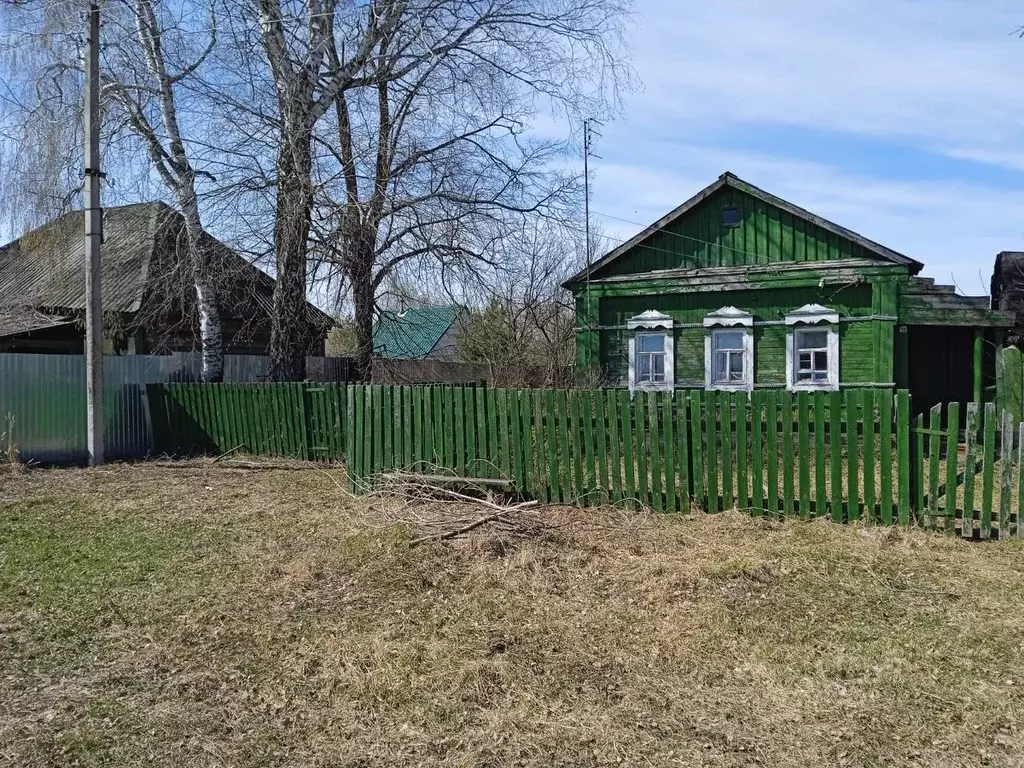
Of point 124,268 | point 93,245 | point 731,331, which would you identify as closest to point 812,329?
point 731,331

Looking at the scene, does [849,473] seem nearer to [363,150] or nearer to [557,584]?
[557,584]

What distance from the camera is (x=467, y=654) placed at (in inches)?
167

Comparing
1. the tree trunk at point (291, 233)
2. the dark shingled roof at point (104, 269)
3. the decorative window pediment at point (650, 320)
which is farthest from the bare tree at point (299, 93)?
the decorative window pediment at point (650, 320)

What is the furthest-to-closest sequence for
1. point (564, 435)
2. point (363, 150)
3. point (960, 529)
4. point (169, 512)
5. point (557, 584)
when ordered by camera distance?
point (363, 150), point (169, 512), point (564, 435), point (960, 529), point (557, 584)

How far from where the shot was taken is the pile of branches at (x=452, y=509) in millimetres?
6438

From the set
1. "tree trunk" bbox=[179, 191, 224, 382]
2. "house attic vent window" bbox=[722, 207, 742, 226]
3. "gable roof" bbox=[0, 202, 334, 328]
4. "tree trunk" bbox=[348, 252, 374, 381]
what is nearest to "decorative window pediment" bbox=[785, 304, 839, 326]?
"house attic vent window" bbox=[722, 207, 742, 226]

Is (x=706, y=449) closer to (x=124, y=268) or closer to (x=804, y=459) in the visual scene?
(x=804, y=459)

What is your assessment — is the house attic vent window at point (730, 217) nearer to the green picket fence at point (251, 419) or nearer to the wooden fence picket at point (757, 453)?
the green picket fence at point (251, 419)

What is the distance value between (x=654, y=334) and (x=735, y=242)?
2.57 meters

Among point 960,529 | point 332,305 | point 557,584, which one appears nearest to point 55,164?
point 332,305

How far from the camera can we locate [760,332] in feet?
51.6

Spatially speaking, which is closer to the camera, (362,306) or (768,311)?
(362,306)

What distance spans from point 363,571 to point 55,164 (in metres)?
11.3

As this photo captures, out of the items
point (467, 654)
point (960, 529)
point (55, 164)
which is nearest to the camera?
point (467, 654)
